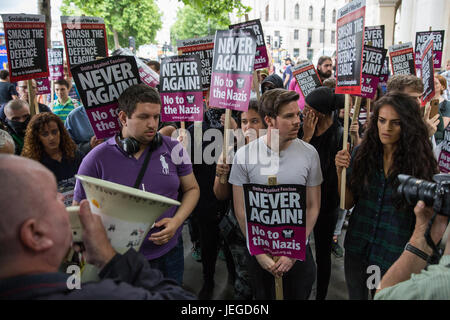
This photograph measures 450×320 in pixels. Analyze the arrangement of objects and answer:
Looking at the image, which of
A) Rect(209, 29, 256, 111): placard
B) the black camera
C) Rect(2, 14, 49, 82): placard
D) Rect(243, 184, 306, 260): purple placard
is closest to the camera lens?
the black camera

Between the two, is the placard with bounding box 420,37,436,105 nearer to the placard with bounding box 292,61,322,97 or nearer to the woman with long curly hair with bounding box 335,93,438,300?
the placard with bounding box 292,61,322,97

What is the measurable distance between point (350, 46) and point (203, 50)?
2.04 metres

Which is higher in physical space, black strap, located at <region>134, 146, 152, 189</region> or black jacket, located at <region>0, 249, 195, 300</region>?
black strap, located at <region>134, 146, 152, 189</region>

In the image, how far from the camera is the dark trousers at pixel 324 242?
319 centimetres

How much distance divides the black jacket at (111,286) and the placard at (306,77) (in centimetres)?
419

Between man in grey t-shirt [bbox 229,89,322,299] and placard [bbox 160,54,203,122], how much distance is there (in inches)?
46.6

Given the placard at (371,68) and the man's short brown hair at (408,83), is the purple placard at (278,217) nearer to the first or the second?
the placard at (371,68)

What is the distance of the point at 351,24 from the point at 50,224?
2.78m

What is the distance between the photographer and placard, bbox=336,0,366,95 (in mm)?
2736

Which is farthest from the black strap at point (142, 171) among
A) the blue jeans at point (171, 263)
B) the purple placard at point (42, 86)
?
the purple placard at point (42, 86)

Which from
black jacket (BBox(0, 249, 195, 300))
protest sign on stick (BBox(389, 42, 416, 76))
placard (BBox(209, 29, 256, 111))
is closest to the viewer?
black jacket (BBox(0, 249, 195, 300))
